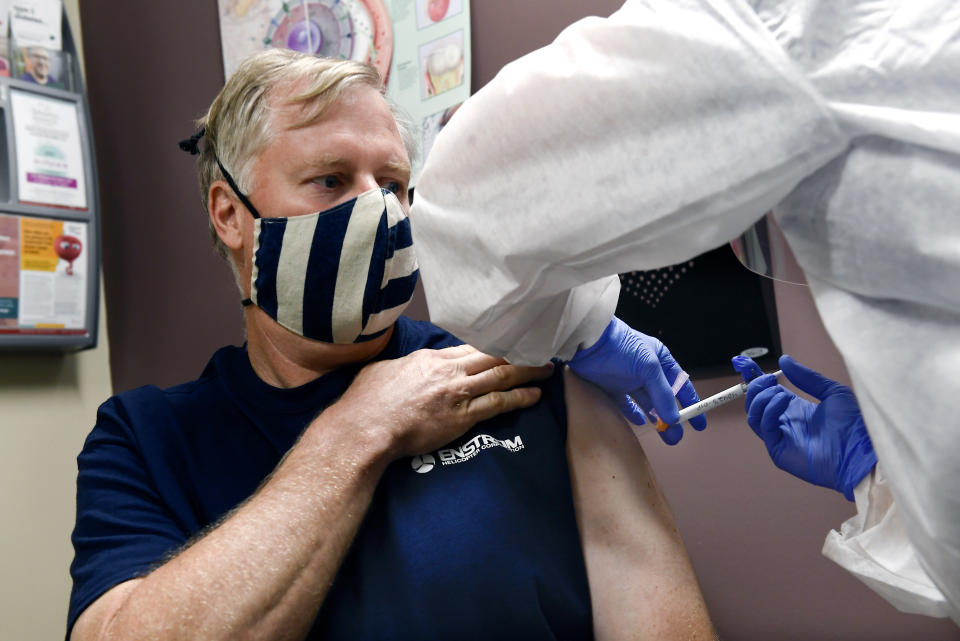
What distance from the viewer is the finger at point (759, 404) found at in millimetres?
1155

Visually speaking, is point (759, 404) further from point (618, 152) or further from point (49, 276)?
point (49, 276)

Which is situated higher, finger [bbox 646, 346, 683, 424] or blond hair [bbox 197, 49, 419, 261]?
blond hair [bbox 197, 49, 419, 261]

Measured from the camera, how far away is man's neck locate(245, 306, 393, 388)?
4.75ft

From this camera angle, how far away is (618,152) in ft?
2.44

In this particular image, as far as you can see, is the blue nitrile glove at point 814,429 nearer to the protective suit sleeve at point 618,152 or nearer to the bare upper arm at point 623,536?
the bare upper arm at point 623,536

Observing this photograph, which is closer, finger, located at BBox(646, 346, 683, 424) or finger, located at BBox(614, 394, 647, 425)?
finger, located at BBox(646, 346, 683, 424)

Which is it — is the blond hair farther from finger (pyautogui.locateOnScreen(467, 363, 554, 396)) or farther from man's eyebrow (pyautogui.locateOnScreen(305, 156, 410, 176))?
finger (pyautogui.locateOnScreen(467, 363, 554, 396))

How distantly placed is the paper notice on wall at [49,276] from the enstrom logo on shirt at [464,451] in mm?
1327

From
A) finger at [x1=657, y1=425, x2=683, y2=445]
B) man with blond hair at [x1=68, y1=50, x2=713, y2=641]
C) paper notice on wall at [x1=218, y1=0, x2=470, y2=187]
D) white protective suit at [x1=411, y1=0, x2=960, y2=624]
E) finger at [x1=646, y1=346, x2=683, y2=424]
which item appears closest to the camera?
white protective suit at [x1=411, y1=0, x2=960, y2=624]

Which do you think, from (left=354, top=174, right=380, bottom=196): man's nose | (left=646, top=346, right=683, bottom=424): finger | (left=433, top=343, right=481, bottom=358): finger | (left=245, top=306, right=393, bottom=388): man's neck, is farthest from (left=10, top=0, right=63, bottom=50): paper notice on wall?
(left=646, top=346, right=683, bottom=424): finger

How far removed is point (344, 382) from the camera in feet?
4.68

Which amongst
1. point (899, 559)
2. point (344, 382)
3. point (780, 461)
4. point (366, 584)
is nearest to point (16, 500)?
point (344, 382)

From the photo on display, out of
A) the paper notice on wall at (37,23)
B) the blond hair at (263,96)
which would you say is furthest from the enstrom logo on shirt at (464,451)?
the paper notice on wall at (37,23)

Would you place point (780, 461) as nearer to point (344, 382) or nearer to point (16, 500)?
point (344, 382)
